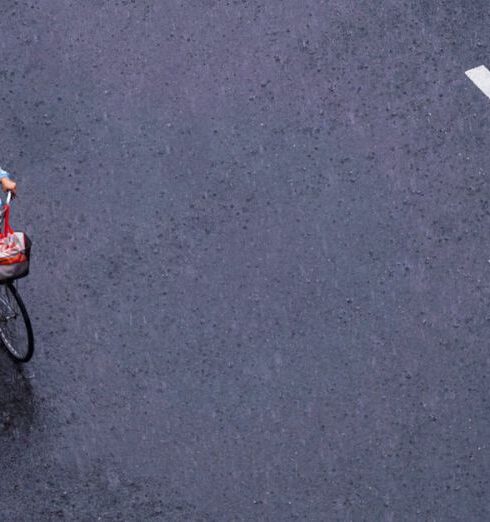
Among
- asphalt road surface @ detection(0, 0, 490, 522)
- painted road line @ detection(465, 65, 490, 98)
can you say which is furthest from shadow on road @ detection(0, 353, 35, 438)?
painted road line @ detection(465, 65, 490, 98)

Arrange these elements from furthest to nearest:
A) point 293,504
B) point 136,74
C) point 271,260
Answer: point 136,74
point 271,260
point 293,504

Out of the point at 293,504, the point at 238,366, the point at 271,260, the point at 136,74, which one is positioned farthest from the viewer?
the point at 136,74

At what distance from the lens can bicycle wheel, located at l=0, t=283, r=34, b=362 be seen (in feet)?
23.9

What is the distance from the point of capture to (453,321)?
25.3 feet

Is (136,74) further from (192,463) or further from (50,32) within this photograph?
(192,463)

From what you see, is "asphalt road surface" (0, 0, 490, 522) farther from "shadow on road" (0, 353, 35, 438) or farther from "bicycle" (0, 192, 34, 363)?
"bicycle" (0, 192, 34, 363)

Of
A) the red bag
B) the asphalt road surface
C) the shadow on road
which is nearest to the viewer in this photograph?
the red bag

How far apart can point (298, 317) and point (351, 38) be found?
2.69 m

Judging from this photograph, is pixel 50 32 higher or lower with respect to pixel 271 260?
higher

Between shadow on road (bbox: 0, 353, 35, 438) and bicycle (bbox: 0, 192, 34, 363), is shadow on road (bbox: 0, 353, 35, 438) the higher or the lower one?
the lower one

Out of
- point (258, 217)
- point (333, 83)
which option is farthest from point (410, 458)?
point (333, 83)

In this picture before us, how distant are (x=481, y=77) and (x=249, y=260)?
259cm

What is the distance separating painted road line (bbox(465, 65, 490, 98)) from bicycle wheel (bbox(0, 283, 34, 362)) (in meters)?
4.06

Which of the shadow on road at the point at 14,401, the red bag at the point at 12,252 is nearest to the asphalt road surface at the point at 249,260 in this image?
the shadow on road at the point at 14,401
